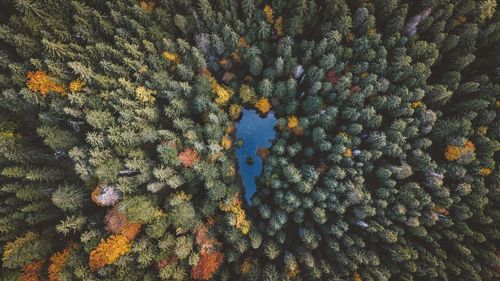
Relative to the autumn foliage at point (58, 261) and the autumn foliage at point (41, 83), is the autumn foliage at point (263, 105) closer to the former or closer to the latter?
the autumn foliage at point (41, 83)

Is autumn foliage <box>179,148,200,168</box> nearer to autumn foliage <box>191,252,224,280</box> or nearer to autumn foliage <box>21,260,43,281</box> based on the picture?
autumn foliage <box>191,252,224,280</box>

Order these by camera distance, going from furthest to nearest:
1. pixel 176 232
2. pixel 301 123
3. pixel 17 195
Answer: pixel 301 123, pixel 176 232, pixel 17 195

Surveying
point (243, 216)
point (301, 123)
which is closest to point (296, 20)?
point (301, 123)

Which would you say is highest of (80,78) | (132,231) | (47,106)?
(80,78)

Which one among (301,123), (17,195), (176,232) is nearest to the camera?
(17,195)

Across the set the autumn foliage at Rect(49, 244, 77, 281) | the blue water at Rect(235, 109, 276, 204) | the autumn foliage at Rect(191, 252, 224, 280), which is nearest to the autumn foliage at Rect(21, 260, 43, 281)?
the autumn foliage at Rect(49, 244, 77, 281)

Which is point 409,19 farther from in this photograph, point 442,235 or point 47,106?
point 47,106

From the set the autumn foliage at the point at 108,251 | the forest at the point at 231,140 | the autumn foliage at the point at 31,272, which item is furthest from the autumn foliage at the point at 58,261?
the autumn foliage at the point at 108,251
